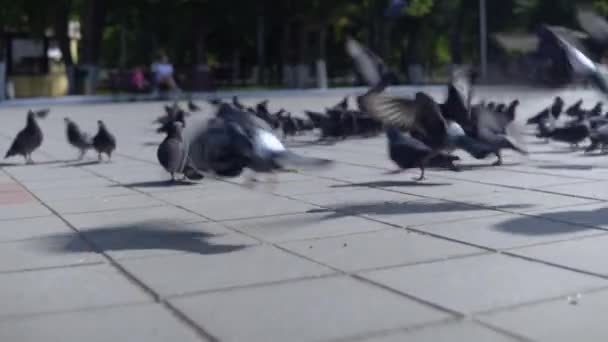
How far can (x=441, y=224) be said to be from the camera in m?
7.72

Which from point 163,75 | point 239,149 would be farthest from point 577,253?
point 163,75

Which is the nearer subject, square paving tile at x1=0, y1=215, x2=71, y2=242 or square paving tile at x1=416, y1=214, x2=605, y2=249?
square paving tile at x1=416, y1=214, x2=605, y2=249

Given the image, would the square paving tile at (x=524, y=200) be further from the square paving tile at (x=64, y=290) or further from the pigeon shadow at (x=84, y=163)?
the pigeon shadow at (x=84, y=163)

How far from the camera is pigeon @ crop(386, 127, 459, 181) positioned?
10273 mm

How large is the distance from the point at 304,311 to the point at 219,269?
4.01 ft

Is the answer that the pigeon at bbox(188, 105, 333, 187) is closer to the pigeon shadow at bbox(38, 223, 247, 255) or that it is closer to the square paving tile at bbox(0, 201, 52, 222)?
the pigeon shadow at bbox(38, 223, 247, 255)

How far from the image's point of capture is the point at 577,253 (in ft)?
20.9

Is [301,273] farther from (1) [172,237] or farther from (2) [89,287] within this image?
(1) [172,237]

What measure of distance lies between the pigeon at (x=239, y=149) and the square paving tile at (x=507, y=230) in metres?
1.13

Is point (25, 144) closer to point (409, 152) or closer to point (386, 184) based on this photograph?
point (386, 184)

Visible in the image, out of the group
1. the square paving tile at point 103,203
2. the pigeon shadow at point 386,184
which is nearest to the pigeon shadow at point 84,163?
the square paving tile at point 103,203

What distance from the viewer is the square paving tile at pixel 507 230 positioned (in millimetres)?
6875

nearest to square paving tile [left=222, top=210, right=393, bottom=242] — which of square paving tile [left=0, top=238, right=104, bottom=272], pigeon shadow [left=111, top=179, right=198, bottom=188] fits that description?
square paving tile [left=0, top=238, right=104, bottom=272]

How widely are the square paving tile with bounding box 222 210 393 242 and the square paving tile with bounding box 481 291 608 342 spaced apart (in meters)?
2.53
